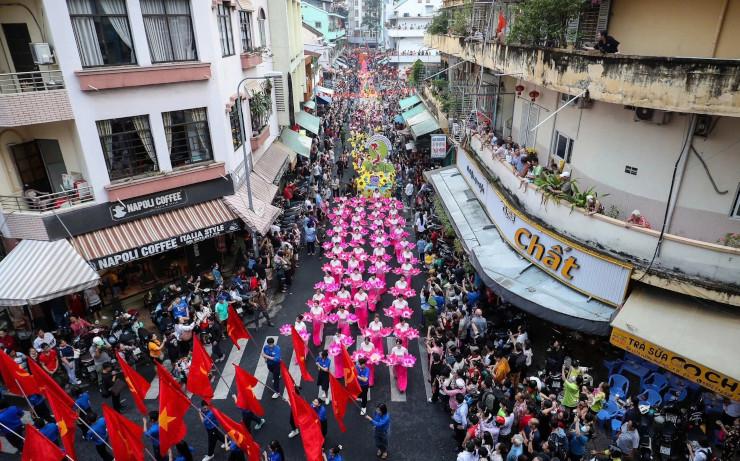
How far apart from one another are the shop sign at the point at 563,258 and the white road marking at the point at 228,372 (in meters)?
8.98

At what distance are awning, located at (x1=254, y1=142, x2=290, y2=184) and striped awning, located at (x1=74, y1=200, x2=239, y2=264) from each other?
4.74 meters

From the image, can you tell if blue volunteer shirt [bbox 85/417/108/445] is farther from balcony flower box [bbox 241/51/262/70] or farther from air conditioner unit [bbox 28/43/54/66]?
balcony flower box [bbox 241/51/262/70]

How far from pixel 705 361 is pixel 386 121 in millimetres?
38814

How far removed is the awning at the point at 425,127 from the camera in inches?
1138

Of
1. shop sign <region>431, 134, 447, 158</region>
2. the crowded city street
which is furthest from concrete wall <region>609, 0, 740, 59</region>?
shop sign <region>431, 134, 447, 158</region>

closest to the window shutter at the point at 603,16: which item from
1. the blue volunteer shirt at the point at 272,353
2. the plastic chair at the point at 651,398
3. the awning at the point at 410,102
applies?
the plastic chair at the point at 651,398

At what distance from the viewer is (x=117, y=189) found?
14945 mm

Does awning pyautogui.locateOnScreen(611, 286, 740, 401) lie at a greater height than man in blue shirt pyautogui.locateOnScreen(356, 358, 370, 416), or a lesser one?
greater

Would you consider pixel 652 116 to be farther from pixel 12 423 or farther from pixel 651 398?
pixel 12 423

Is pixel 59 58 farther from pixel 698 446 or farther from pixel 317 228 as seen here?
pixel 698 446

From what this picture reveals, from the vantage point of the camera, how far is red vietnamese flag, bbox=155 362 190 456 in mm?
9617

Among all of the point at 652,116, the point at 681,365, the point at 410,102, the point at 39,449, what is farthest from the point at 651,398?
the point at 410,102

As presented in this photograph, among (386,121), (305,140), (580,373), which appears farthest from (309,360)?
(386,121)

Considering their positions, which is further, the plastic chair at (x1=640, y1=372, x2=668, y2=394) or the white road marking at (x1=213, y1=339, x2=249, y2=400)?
the white road marking at (x1=213, y1=339, x2=249, y2=400)
